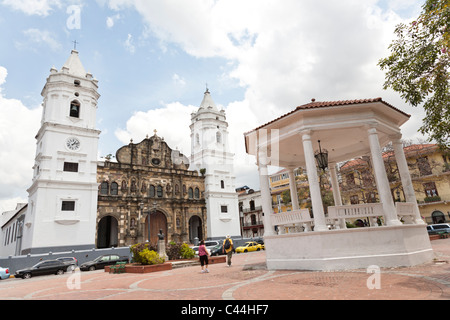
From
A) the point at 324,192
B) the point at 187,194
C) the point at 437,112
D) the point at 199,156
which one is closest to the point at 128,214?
the point at 187,194

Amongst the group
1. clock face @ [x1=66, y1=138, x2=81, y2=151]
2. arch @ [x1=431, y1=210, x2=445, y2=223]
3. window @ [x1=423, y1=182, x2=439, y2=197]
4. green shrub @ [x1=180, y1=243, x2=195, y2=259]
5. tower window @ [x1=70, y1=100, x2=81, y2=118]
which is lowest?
green shrub @ [x1=180, y1=243, x2=195, y2=259]

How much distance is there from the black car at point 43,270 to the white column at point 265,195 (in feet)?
58.5

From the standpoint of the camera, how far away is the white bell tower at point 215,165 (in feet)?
137

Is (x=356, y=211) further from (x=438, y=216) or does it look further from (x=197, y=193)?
(x=197, y=193)

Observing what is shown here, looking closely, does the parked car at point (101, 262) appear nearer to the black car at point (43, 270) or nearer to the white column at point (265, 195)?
the black car at point (43, 270)

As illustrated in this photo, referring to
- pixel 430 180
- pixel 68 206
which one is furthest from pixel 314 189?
pixel 430 180

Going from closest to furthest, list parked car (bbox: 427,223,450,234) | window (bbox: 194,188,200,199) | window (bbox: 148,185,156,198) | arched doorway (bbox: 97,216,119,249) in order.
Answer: parked car (bbox: 427,223,450,234)
arched doorway (bbox: 97,216,119,249)
window (bbox: 148,185,156,198)
window (bbox: 194,188,200,199)

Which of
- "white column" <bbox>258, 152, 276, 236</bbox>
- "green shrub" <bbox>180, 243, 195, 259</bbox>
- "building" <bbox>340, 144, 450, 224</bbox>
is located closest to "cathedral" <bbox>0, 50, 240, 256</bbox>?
"green shrub" <bbox>180, 243, 195, 259</bbox>

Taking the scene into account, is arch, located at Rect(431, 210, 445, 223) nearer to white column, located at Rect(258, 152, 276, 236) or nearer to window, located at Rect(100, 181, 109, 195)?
white column, located at Rect(258, 152, 276, 236)

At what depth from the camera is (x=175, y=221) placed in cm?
3872

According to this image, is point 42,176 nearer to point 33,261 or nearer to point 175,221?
point 33,261

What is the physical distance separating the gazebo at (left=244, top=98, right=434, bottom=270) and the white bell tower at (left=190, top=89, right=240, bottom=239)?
2950 centimetres

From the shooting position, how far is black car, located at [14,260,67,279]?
19875 mm
